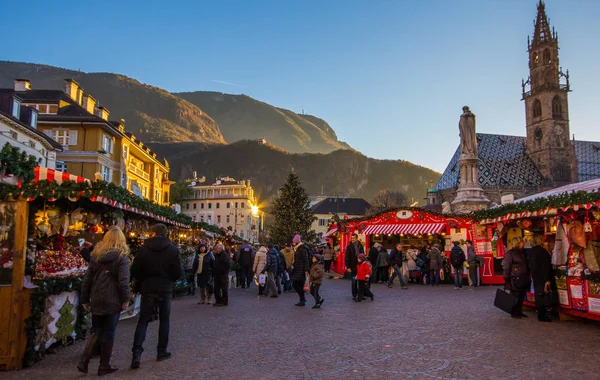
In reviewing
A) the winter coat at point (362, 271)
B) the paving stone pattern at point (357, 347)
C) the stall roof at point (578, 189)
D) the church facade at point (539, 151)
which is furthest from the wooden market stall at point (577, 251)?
the church facade at point (539, 151)

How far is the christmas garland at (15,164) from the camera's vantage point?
20.1 ft

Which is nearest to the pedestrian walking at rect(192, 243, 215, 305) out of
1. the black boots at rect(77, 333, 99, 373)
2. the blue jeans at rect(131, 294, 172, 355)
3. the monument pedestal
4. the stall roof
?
the blue jeans at rect(131, 294, 172, 355)

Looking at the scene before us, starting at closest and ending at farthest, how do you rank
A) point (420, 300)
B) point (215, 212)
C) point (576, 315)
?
point (576, 315), point (420, 300), point (215, 212)

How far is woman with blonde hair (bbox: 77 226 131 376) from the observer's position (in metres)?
5.59

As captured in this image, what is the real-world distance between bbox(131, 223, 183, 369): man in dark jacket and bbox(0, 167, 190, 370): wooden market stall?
1396 mm

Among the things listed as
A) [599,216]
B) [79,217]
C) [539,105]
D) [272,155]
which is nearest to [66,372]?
[79,217]

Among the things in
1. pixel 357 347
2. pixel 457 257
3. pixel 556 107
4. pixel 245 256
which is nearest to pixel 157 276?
pixel 357 347

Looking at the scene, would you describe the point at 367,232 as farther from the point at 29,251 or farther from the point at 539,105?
the point at 539,105

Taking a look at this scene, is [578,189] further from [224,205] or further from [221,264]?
[224,205]

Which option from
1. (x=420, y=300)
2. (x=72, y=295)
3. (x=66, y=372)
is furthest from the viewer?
(x=420, y=300)

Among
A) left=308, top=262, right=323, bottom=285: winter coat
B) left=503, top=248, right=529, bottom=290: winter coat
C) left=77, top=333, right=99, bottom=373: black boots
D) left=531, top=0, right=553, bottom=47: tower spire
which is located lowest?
left=77, top=333, right=99, bottom=373: black boots

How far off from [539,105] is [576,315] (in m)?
77.9

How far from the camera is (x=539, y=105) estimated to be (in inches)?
3012

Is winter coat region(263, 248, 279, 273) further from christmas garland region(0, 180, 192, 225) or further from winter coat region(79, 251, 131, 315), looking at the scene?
winter coat region(79, 251, 131, 315)
